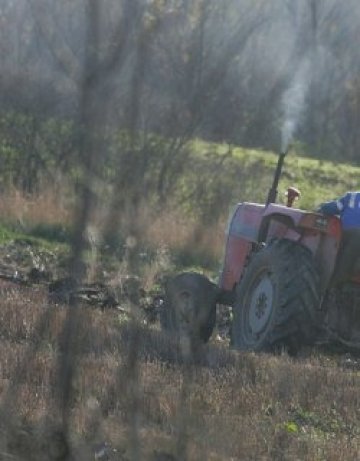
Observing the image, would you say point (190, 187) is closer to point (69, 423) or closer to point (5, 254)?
point (5, 254)

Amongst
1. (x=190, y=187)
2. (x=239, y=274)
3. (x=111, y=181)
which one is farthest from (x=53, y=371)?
(x=190, y=187)

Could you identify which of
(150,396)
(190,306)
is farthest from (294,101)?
(150,396)

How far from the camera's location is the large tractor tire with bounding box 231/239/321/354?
28.0 ft

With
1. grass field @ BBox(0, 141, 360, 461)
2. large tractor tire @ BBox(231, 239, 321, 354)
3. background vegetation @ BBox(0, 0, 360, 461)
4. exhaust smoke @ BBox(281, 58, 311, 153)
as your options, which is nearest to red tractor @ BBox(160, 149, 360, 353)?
large tractor tire @ BBox(231, 239, 321, 354)

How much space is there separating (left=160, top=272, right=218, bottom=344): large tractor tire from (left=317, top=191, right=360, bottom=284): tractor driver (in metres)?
1.85

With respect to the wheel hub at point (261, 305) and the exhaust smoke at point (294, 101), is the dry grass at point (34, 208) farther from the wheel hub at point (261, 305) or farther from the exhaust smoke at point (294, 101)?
the wheel hub at point (261, 305)

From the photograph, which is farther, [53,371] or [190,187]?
[190,187]

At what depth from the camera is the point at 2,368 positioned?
258 inches

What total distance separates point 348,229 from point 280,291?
69 centimetres

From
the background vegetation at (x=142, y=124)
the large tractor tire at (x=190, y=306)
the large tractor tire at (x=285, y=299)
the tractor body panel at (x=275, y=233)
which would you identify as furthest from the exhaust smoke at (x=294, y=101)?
the large tractor tire at (x=285, y=299)

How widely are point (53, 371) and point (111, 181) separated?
13.7m

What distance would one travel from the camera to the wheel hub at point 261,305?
29.6 ft

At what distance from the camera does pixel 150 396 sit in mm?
6145

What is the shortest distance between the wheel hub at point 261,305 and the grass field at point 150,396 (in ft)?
1.53
